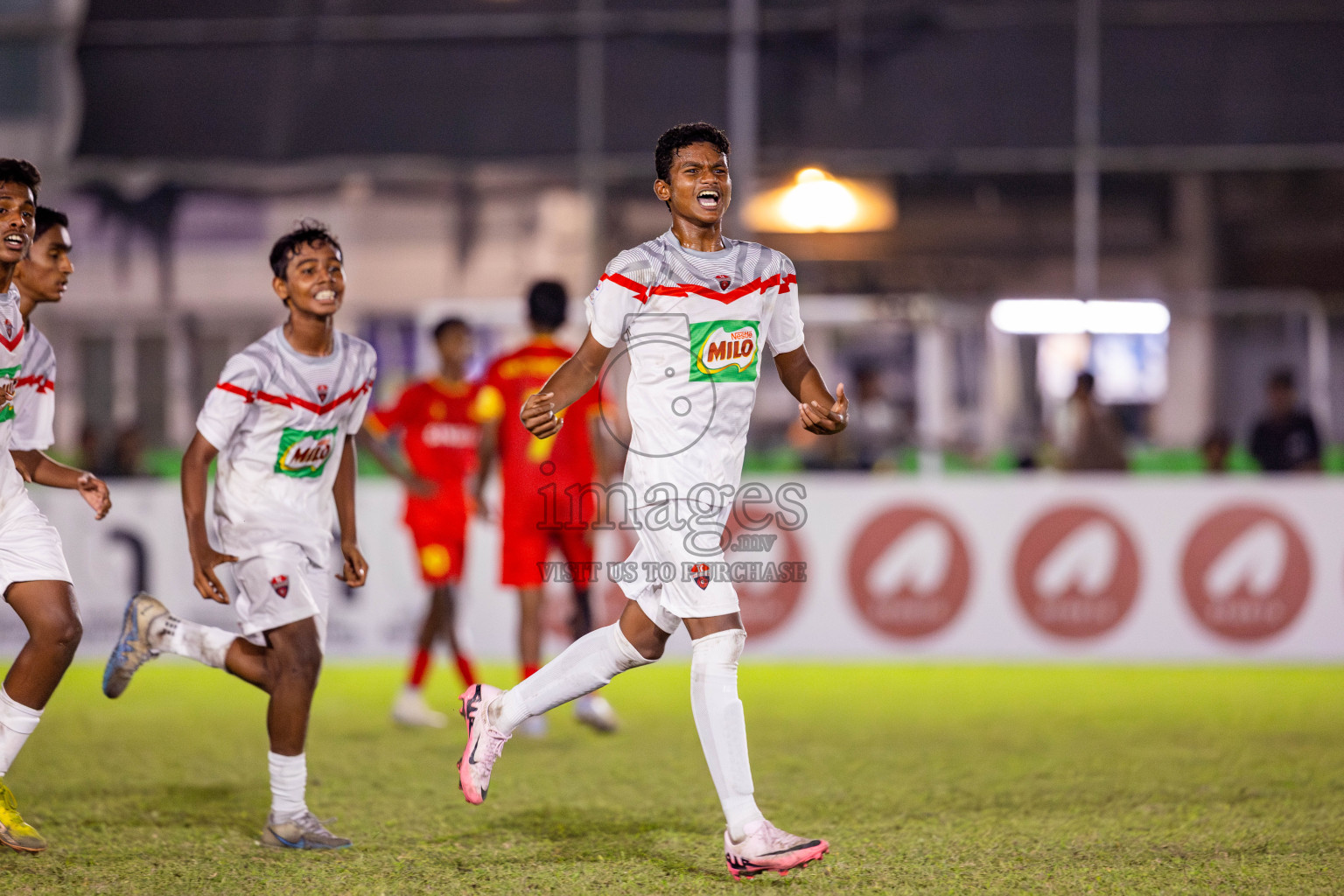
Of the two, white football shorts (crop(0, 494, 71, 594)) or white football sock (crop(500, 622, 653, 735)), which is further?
white football shorts (crop(0, 494, 71, 594))

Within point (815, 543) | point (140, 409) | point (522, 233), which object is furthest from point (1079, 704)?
point (140, 409)

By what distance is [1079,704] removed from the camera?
25.5 feet

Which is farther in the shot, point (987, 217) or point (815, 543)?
point (987, 217)

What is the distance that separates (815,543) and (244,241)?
9.94m

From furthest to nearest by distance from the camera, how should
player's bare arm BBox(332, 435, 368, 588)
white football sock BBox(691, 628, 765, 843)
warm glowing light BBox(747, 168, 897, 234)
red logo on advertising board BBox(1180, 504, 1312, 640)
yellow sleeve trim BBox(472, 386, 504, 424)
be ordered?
1. warm glowing light BBox(747, 168, 897, 234)
2. red logo on advertising board BBox(1180, 504, 1312, 640)
3. yellow sleeve trim BBox(472, 386, 504, 424)
4. player's bare arm BBox(332, 435, 368, 588)
5. white football sock BBox(691, 628, 765, 843)

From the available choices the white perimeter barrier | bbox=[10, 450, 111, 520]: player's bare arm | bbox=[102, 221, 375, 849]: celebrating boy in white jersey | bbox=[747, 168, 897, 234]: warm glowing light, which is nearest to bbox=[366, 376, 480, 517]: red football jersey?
the white perimeter barrier

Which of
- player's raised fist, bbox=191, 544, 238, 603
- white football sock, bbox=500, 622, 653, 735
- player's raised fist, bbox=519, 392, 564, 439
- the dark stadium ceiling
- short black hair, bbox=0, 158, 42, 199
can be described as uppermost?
the dark stadium ceiling

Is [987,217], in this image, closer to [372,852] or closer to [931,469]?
[931,469]

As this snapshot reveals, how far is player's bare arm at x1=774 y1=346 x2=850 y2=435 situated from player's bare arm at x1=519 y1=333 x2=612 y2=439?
0.56 m

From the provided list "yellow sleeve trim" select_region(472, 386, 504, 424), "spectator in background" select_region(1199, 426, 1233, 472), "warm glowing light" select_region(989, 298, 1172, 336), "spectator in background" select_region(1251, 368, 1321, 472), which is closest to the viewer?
"yellow sleeve trim" select_region(472, 386, 504, 424)

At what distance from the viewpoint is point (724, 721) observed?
4.08m

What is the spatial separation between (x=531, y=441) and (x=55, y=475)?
8.70ft

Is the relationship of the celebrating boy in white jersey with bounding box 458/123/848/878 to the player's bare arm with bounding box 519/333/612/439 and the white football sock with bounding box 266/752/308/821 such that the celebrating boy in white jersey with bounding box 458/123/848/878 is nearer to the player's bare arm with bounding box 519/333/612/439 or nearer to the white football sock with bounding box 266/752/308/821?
the player's bare arm with bounding box 519/333/612/439

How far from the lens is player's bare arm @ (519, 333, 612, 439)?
404cm
